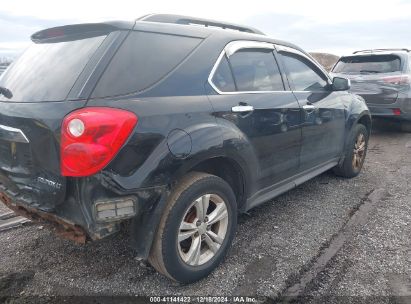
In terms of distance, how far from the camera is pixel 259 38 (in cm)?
337

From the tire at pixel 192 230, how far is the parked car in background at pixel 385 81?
19.0 ft

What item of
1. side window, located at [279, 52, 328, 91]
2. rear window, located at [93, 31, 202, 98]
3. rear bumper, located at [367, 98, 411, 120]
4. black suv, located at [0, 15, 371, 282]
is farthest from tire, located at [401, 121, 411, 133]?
rear window, located at [93, 31, 202, 98]

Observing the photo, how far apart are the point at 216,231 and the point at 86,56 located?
61.3 inches

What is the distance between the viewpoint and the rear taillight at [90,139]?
6.80 ft

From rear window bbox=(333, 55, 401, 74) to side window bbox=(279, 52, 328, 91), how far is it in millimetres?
4002

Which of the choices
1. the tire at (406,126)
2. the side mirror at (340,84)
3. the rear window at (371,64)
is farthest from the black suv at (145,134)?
the tire at (406,126)

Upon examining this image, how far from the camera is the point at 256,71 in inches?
127

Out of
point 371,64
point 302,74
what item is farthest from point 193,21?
point 371,64

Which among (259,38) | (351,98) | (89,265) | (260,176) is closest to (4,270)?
(89,265)

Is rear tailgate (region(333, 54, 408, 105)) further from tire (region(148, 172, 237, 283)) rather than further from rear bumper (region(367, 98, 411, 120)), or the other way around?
tire (region(148, 172, 237, 283))

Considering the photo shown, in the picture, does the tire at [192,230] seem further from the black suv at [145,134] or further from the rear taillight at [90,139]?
the rear taillight at [90,139]

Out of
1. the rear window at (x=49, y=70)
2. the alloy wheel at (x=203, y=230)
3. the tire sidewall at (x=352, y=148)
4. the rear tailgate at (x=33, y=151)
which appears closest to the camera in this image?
the rear tailgate at (x=33, y=151)

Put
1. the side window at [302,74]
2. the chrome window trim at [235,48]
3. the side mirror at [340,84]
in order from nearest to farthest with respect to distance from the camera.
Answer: the chrome window trim at [235,48] < the side window at [302,74] < the side mirror at [340,84]

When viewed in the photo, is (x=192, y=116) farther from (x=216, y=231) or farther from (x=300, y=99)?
(x=300, y=99)
